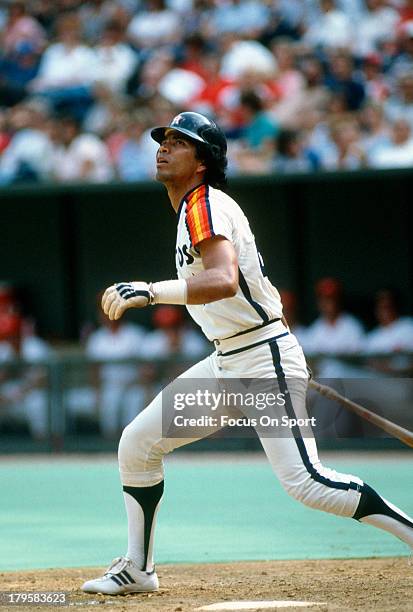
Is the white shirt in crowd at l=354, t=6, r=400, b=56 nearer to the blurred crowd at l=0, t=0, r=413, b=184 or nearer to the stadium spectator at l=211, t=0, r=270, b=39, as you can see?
the blurred crowd at l=0, t=0, r=413, b=184

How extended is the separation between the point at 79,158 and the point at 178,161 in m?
6.73

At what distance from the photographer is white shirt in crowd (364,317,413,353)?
10102mm

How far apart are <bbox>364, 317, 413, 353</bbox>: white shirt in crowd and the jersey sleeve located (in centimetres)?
575

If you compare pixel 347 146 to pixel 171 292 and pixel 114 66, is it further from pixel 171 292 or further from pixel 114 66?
pixel 171 292

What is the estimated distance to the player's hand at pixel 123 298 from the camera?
412 cm

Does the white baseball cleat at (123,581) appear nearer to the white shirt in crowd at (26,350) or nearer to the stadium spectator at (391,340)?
the stadium spectator at (391,340)

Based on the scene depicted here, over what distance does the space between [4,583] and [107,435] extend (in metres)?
5.15

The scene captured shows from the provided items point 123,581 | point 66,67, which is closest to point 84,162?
point 66,67

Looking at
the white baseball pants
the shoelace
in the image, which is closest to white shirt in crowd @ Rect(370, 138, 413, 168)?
the white baseball pants

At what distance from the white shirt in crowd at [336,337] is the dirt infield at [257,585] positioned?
461 cm

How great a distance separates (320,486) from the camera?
4.43m

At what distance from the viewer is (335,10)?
11.9 metres

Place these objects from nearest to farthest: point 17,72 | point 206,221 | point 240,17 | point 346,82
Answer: point 206,221
point 346,82
point 240,17
point 17,72

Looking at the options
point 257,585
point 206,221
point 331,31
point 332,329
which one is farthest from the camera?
point 331,31
